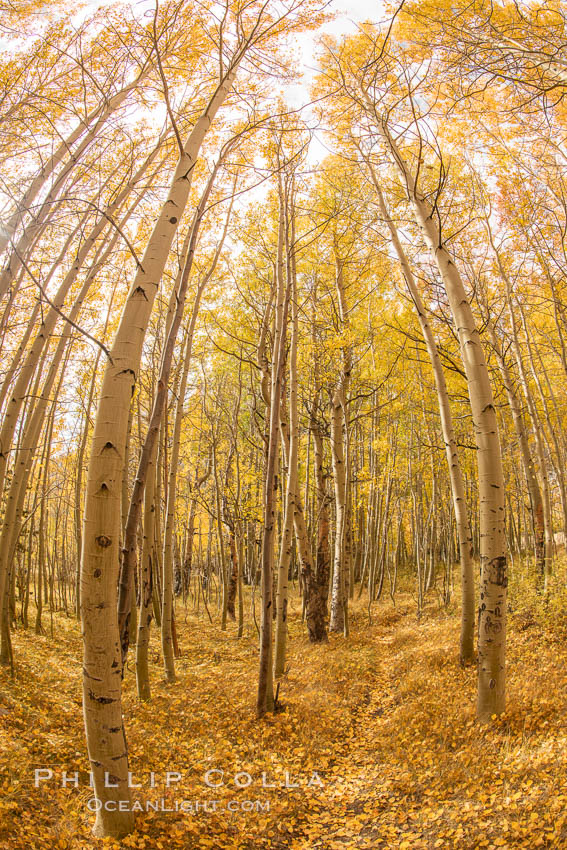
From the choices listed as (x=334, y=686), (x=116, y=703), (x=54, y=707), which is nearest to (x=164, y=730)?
(x=54, y=707)

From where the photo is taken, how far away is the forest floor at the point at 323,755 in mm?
2752

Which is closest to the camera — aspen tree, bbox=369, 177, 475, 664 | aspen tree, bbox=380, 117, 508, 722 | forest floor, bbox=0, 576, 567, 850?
forest floor, bbox=0, 576, 567, 850

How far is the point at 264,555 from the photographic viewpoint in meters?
4.83

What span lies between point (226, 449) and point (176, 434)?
32.3ft

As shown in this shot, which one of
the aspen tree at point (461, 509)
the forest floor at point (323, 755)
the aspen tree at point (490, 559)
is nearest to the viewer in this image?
the forest floor at point (323, 755)

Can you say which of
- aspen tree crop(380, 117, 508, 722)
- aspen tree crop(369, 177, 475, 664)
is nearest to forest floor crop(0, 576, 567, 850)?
aspen tree crop(380, 117, 508, 722)

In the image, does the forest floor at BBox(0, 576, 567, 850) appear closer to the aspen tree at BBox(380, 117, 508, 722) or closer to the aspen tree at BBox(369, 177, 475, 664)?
the aspen tree at BBox(380, 117, 508, 722)

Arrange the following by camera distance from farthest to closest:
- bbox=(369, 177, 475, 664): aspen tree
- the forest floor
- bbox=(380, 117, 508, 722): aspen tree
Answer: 1. bbox=(369, 177, 475, 664): aspen tree
2. bbox=(380, 117, 508, 722): aspen tree
3. the forest floor

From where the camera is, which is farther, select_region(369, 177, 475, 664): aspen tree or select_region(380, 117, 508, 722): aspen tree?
select_region(369, 177, 475, 664): aspen tree

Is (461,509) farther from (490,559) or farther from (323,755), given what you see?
(323,755)

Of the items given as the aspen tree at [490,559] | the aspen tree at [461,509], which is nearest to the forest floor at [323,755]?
the aspen tree at [490,559]

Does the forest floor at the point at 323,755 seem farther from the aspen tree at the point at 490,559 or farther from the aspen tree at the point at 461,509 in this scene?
the aspen tree at the point at 461,509

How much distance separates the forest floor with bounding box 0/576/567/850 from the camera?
275 centimetres

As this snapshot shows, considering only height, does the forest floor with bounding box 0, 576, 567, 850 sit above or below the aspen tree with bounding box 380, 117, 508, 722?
below
